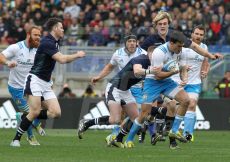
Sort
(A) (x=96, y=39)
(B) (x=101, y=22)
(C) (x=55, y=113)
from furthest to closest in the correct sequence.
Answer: (B) (x=101, y=22), (A) (x=96, y=39), (C) (x=55, y=113)

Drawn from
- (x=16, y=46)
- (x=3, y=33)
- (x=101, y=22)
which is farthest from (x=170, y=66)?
(x=3, y=33)

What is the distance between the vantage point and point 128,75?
→ 59.9ft

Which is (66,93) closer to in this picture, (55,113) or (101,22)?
(101,22)

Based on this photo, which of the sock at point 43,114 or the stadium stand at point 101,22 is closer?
the sock at point 43,114

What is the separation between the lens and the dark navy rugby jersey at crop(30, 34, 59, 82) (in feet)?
55.4

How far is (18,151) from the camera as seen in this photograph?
1605 cm

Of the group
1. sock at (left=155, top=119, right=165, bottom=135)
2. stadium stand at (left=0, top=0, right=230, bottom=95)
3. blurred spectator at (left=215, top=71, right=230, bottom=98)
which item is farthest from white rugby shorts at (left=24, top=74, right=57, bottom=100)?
stadium stand at (left=0, top=0, right=230, bottom=95)

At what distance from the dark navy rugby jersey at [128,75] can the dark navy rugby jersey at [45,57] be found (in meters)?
1.62

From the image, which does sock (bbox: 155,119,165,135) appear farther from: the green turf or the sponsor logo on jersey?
the sponsor logo on jersey

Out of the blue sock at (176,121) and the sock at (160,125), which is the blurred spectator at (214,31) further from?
the blue sock at (176,121)

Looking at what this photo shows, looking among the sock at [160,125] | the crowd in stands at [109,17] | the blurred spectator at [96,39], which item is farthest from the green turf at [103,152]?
the blurred spectator at [96,39]

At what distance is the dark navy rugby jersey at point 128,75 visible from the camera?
17.5m

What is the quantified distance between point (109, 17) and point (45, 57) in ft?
52.8

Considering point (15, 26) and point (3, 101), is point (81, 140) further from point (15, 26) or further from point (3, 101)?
point (15, 26)
